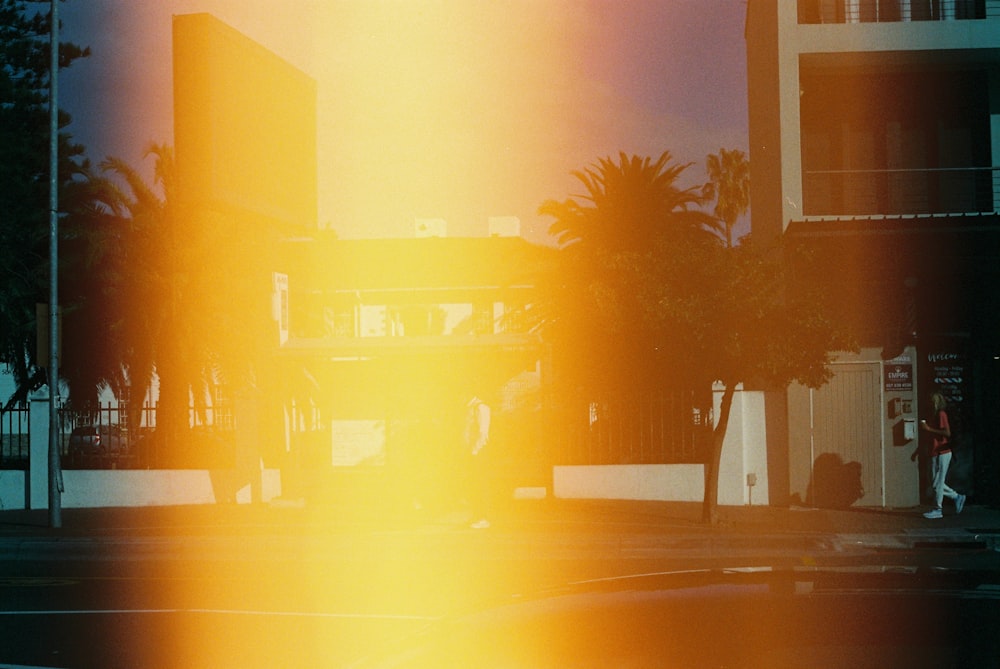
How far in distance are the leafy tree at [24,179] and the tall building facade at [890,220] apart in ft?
46.9

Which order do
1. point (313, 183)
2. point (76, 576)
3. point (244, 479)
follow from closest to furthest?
point (76, 576) < point (244, 479) < point (313, 183)

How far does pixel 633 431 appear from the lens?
70.0 feet

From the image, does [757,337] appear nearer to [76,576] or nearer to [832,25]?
[832,25]

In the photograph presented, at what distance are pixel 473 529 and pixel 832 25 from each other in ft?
35.0

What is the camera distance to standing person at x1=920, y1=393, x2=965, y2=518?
1786cm

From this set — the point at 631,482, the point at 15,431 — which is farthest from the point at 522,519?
the point at 15,431

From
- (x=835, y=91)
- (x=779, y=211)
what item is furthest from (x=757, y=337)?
(x=835, y=91)

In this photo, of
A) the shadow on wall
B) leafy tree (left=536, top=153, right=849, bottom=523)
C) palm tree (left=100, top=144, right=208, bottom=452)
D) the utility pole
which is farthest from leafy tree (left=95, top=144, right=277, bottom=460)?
the shadow on wall

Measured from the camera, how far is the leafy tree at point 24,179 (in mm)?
26875

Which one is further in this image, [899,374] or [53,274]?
[899,374]

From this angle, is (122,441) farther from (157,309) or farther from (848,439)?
(848,439)

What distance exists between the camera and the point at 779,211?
22.2 meters

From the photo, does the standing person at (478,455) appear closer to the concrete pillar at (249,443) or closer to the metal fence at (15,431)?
the concrete pillar at (249,443)

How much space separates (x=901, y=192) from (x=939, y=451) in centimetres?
577
